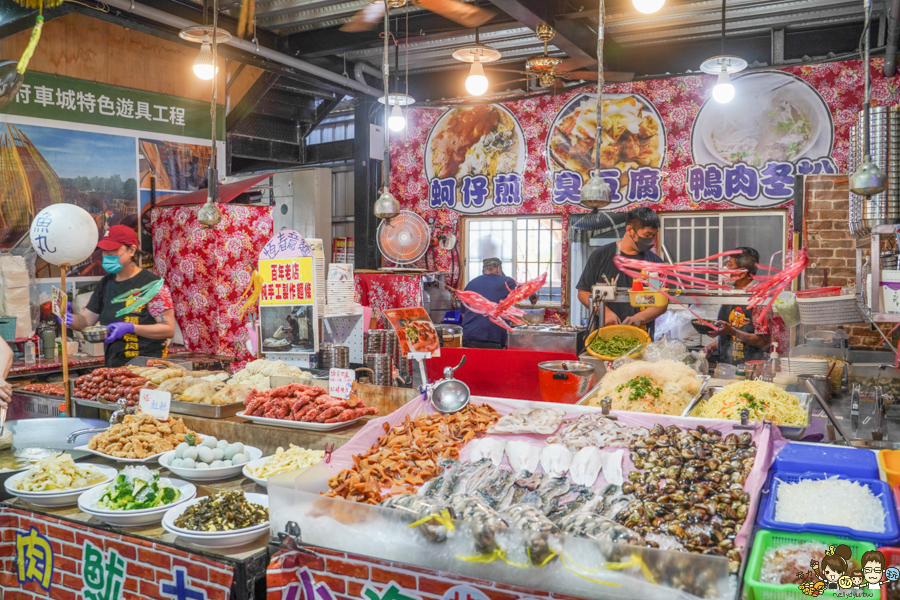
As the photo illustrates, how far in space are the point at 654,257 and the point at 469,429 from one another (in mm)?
2968

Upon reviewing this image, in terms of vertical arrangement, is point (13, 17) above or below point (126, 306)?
above

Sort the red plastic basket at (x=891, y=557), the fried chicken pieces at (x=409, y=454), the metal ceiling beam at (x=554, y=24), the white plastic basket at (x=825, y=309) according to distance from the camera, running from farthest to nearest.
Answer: the metal ceiling beam at (x=554, y=24)
the white plastic basket at (x=825, y=309)
the fried chicken pieces at (x=409, y=454)
the red plastic basket at (x=891, y=557)

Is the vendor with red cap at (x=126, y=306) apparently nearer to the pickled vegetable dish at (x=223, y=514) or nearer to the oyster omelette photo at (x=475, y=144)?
the pickled vegetable dish at (x=223, y=514)

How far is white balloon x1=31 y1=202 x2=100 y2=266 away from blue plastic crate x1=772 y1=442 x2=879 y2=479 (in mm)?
A: 3438

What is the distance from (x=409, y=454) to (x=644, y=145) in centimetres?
600

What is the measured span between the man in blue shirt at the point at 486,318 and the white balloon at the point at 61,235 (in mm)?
3692

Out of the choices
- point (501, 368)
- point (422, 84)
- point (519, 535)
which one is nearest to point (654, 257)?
point (501, 368)

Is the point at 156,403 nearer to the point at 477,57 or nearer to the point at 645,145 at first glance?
the point at 477,57

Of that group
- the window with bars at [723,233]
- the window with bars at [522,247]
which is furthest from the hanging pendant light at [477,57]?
the window with bars at [723,233]

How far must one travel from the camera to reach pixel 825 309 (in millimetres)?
3549

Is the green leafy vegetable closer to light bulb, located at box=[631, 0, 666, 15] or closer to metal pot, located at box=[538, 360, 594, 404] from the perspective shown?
metal pot, located at box=[538, 360, 594, 404]

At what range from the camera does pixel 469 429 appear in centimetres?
270

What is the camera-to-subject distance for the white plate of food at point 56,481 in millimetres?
2389

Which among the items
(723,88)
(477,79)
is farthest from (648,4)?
(477,79)
